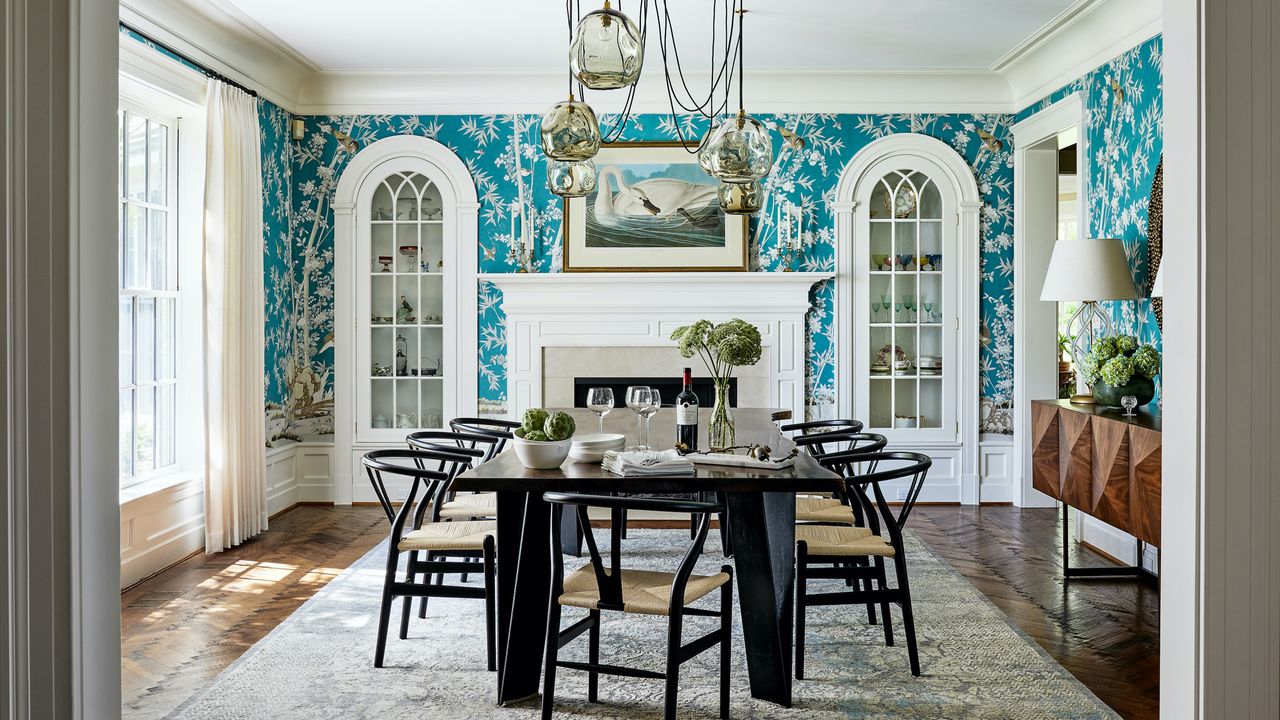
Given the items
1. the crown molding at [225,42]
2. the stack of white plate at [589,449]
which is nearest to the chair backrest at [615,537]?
the stack of white plate at [589,449]

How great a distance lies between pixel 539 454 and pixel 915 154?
4.57 m

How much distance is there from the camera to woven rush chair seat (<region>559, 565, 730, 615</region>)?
105 inches

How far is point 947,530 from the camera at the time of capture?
5.70 metres

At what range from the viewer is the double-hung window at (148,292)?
A: 4.71 metres

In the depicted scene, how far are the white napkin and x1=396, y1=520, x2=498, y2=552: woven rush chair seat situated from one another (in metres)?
0.62

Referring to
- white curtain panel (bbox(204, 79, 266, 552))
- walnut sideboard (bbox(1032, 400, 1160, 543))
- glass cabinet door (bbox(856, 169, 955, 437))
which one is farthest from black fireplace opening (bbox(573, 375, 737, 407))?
walnut sideboard (bbox(1032, 400, 1160, 543))

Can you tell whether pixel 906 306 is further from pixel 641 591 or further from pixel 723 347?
pixel 641 591

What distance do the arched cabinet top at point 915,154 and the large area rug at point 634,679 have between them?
3.37m

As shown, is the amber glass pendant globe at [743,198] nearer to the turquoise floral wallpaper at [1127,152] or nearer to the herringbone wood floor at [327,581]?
the herringbone wood floor at [327,581]

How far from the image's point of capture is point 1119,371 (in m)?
4.34

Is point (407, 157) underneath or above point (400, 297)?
above

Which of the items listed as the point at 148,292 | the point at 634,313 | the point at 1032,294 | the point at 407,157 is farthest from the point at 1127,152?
the point at 148,292
